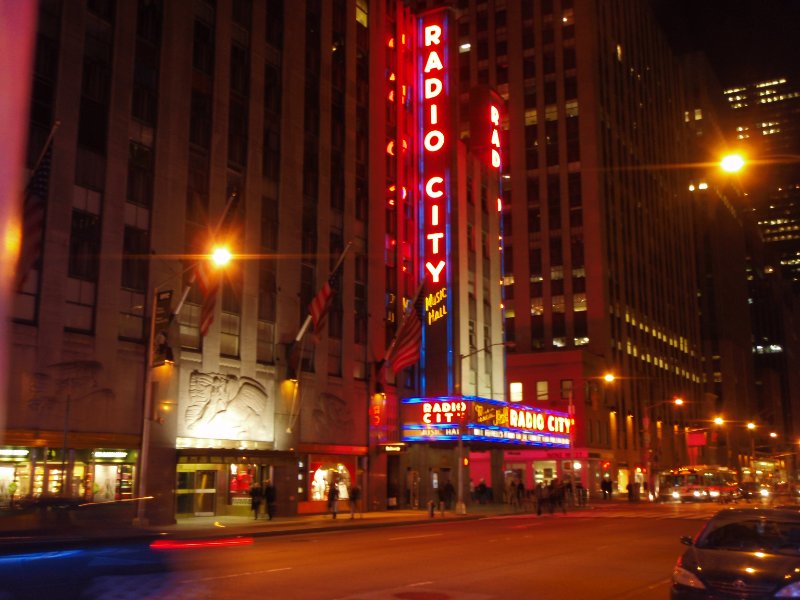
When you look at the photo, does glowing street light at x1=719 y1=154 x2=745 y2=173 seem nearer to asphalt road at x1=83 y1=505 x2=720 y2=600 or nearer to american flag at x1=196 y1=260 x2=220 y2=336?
asphalt road at x1=83 y1=505 x2=720 y2=600

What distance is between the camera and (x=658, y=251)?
4286 inches

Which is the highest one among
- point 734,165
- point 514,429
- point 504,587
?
point 734,165

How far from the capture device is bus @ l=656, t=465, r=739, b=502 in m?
64.4

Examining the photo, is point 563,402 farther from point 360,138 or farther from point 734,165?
point 734,165

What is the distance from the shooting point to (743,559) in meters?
11.0

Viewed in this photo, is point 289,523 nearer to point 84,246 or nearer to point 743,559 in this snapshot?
point 84,246

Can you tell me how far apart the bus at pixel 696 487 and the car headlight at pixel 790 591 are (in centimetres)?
5735

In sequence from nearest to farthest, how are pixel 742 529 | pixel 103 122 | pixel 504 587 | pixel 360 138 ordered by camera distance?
pixel 742 529
pixel 504 587
pixel 103 122
pixel 360 138

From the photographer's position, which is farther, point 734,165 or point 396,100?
point 396,100

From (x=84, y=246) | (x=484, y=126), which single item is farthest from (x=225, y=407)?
(x=484, y=126)

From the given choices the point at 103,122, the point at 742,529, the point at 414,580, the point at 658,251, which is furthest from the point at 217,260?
the point at 658,251

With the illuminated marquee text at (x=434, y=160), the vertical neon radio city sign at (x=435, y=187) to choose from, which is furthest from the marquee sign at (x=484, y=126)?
the illuminated marquee text at (x=434, y=160)

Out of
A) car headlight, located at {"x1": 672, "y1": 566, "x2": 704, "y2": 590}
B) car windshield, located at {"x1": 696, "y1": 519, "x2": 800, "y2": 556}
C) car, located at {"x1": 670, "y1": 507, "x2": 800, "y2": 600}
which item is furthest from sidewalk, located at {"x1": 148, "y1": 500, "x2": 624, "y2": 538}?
car headlight, located at {"x1": 672, "y1": 566, "x2": 704, "y2": 590}

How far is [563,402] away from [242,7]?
4876 cm
